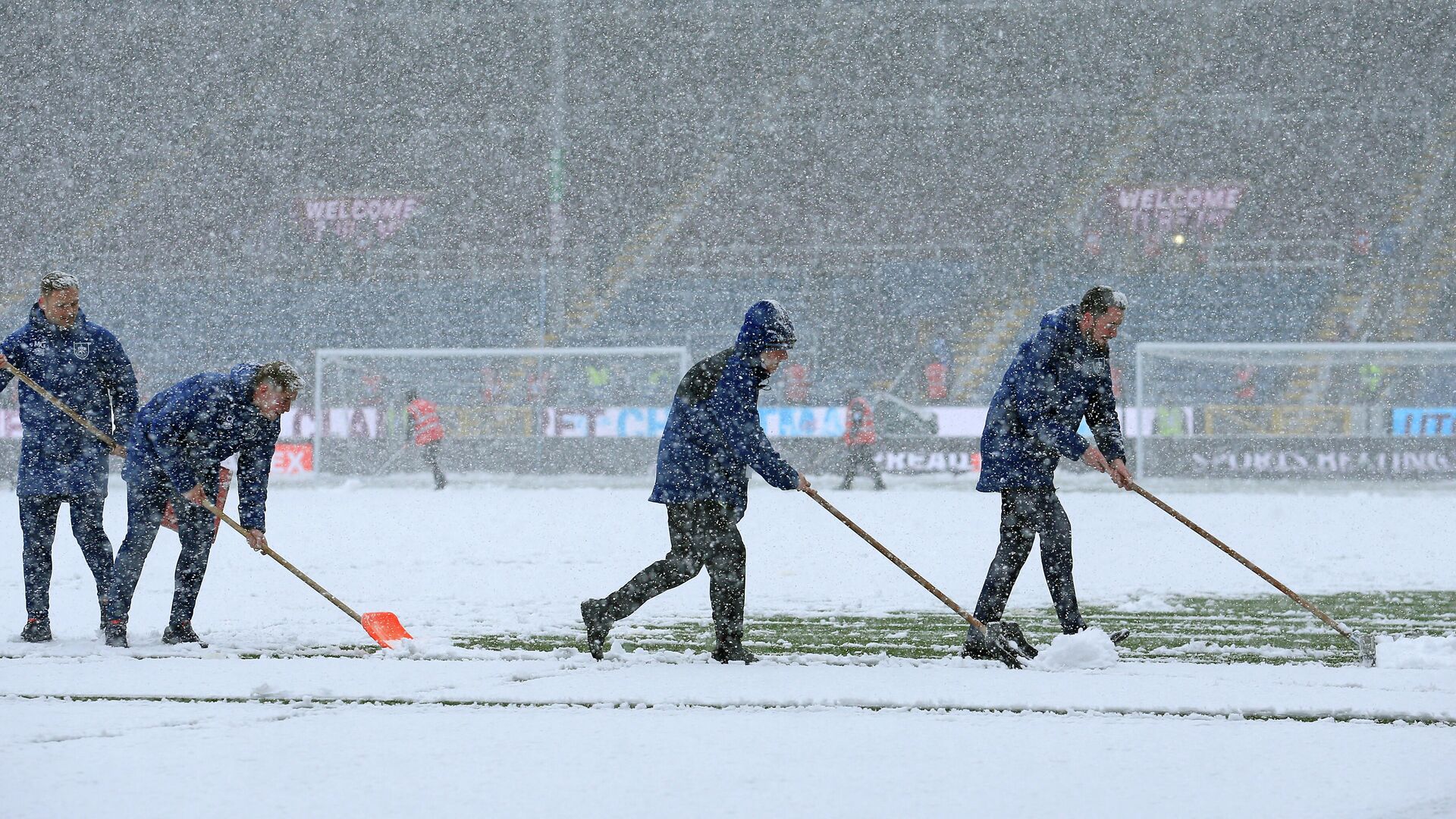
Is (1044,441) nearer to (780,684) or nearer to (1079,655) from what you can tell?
(1079,655)

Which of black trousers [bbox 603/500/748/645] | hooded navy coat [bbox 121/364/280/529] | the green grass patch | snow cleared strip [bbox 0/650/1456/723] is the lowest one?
the green grass patch

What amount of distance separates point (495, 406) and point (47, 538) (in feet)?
49.9

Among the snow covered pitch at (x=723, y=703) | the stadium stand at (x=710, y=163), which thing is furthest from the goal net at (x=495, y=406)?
the snow covered pitch at (x=723, y=703)

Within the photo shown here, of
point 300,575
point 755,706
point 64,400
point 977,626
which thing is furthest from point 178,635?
point 977,626

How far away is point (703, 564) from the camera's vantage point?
Result: 559 cm

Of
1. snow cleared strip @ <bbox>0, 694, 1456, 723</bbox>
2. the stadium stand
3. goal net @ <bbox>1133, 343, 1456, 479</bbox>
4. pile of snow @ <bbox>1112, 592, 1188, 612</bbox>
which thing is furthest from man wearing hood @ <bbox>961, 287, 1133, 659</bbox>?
the stadium stand

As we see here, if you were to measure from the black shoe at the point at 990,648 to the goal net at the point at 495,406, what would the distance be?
1532 centimetres

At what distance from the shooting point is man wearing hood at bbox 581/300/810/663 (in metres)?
5.46

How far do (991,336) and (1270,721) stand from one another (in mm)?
22405

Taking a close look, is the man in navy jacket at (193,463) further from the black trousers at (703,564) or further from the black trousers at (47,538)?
the black trousers at (703,564)

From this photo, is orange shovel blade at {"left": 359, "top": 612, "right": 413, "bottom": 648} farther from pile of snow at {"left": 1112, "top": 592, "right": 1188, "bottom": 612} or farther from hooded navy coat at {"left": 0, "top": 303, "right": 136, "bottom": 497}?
pile of snow at {"left": 1112, "top": 592, "right": 1188, "bottom": 612}

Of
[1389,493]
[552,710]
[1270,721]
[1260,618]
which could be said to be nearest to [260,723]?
[552,710]

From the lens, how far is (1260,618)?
23.4 feet

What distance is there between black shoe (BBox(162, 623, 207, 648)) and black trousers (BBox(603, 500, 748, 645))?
5.55 feet
